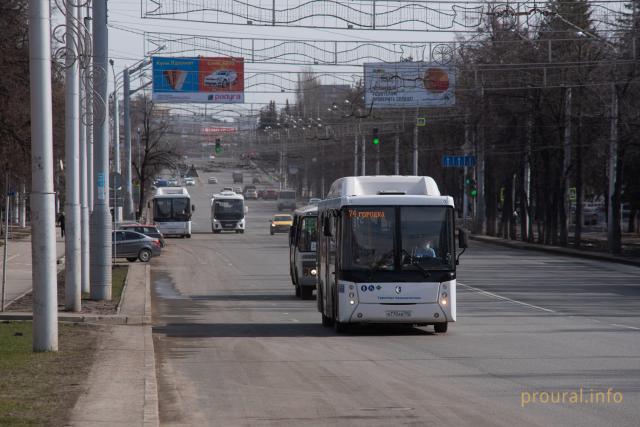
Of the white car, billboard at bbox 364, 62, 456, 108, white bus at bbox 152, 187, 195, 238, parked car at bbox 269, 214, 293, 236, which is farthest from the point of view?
parked car at bbox 269, 214, 293, 236

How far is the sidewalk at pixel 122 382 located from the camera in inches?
396

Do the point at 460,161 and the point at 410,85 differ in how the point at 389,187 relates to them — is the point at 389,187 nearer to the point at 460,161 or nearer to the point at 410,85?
the point at 410,85

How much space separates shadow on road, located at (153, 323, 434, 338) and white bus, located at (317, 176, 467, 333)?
0.61 metres

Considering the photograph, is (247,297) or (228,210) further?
(228,210)

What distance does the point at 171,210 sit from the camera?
237 feet

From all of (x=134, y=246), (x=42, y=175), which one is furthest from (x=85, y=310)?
(x=134, y=246)

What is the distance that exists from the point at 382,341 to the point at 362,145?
71.5 m

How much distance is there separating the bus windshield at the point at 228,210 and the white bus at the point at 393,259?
59.6m

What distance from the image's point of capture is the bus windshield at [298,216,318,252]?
29.1 meters

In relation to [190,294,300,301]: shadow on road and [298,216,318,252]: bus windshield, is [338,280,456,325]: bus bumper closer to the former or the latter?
[298,216,318,252]: bus windshield

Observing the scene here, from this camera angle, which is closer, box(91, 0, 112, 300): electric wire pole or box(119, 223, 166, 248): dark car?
box(91, 0, 112, 300): electric wire pole

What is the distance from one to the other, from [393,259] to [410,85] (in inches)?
1468

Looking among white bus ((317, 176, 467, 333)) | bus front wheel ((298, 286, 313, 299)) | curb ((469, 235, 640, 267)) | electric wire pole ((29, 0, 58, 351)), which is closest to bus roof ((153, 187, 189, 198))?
curb ((469, 235, 640, 267))

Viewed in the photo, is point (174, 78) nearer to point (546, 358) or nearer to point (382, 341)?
point (382, 341)
